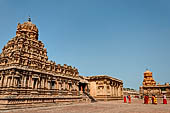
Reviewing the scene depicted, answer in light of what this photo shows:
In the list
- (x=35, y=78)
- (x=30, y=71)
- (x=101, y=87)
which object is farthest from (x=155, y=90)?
(x=30, y=71)

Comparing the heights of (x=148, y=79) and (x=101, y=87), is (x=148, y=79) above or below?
above

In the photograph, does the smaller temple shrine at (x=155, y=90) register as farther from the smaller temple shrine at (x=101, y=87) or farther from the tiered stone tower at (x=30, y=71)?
the tiered stone tower at (x=30, y=71)

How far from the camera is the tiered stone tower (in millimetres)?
24644

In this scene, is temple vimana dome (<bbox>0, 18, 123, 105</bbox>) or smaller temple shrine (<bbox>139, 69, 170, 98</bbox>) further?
smaller temple shrine (<bbox>139, 69, 170, 98</bbox>)

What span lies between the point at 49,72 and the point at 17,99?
10.4 meters

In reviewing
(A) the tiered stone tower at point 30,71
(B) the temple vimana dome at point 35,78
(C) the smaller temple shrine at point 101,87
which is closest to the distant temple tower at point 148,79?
(C) the smaller temple shrine at point 101,87

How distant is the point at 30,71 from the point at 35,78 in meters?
1.81

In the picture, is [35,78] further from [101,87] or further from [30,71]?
[101,87]

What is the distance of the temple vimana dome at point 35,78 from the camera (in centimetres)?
2428

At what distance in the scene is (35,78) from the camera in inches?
1093

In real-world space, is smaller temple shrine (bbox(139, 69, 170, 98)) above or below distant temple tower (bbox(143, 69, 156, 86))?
below

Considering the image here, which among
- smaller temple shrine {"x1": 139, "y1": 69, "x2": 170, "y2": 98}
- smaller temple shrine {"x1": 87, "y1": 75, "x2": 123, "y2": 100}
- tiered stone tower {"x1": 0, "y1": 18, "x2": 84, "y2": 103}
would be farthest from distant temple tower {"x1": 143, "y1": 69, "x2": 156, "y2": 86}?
tiered stone tower {"x1": 0, "y1": 18, "x2": 84, "y2": 103}

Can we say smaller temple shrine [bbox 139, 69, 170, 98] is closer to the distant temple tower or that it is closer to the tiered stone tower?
the distant temple tower

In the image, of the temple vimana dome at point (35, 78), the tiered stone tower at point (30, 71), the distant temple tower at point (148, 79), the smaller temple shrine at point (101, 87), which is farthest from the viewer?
the distant temple tower at point (148, 79)
